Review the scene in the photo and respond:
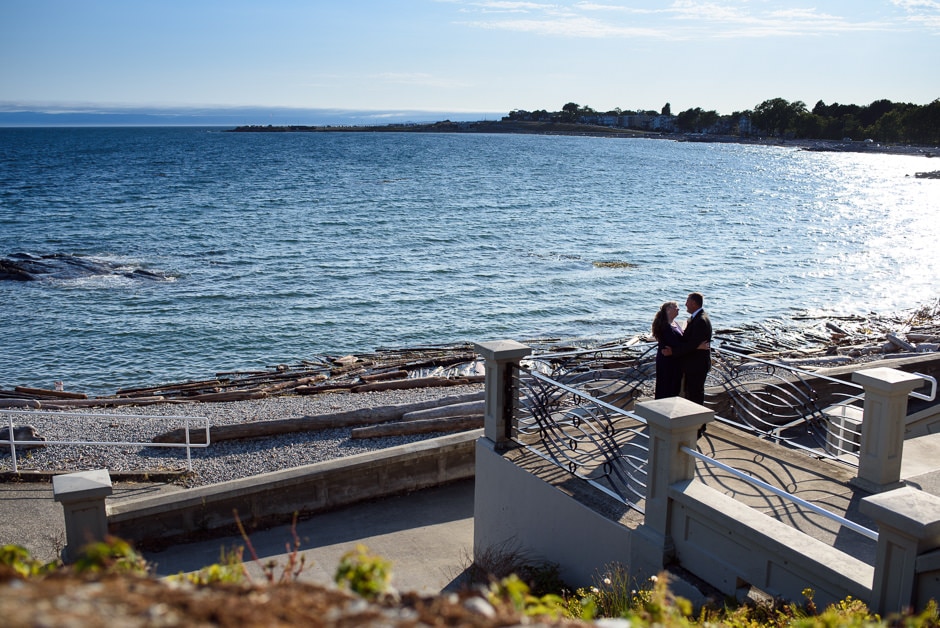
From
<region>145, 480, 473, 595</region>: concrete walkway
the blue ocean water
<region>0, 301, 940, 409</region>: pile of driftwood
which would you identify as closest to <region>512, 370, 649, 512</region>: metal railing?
<region>145, 480, 473, 595</region>: concrete walkway

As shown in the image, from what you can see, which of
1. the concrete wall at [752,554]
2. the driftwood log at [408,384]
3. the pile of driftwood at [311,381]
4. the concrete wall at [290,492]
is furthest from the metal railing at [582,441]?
the pile of driftwood at [311,381]

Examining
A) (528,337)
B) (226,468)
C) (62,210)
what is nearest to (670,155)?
(62,210)

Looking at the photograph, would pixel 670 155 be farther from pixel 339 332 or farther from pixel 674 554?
pixel 674 554

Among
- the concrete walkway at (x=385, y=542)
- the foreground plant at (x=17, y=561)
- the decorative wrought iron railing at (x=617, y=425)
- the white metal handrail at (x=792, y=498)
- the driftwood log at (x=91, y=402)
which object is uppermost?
the foreground plant at (x=17, y=561)

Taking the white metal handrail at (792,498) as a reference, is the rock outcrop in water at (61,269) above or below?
below

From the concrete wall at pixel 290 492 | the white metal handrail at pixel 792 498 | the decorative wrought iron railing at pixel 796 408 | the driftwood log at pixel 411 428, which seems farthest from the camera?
the driftwood log at pixel 411 428

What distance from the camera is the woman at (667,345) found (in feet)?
28.5

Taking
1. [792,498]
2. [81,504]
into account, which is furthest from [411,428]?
[792,498]

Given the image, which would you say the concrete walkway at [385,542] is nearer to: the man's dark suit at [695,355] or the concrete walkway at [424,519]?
the concrete walkway at [424,519]

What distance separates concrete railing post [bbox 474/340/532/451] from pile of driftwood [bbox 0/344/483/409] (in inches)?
370

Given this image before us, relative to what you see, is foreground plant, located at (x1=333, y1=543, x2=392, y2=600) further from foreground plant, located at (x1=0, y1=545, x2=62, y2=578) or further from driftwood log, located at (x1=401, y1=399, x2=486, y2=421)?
driftwood log, located at (x1=401, y1=399, x2=486, y2=421)

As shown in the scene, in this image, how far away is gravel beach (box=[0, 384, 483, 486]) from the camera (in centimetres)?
1203

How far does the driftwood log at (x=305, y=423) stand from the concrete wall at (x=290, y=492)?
2.73 m

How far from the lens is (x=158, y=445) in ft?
40.5
